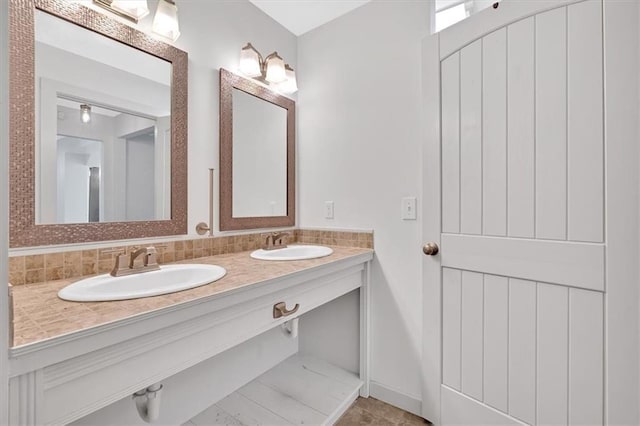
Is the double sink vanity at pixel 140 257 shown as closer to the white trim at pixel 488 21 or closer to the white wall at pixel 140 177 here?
the white wall at pixel 140 177

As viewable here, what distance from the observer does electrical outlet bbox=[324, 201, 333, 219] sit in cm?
192

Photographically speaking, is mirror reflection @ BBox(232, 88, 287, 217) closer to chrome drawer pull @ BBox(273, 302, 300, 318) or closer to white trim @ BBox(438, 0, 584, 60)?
chrome drawer pull @ BBox(273, 302, 300, 318)

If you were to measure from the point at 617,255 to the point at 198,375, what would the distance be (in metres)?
1.80

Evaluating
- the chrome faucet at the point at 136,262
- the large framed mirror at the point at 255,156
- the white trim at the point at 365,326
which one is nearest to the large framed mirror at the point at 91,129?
the chrome faucet at the point at 136,262

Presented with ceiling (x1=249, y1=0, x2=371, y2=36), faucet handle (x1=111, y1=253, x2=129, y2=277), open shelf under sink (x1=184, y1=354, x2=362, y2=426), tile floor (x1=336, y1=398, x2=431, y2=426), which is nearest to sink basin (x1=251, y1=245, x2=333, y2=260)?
faucet handle (x1=111, y1=253, x2=129, y2=277)

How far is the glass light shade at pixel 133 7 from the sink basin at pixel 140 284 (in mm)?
1027

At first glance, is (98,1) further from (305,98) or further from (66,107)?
(305,98)

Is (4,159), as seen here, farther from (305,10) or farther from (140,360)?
(305,10)

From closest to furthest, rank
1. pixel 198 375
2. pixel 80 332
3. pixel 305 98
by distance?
pixel 80 332, pixel 198 375, pixel 305 98

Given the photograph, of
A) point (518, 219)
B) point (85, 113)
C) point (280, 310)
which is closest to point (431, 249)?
point (518, 219)

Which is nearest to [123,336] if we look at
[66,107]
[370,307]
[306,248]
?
[66,107]

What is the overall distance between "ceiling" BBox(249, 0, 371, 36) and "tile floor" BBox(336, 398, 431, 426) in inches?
90.3

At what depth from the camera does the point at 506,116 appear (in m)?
1.21

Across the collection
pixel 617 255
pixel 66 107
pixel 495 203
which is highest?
pixel 66 107
